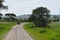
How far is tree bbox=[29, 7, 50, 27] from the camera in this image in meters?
64.2

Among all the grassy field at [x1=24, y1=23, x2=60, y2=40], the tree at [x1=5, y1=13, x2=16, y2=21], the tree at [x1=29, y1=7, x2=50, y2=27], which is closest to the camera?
the grassy field at [x1=24, y1=23, x2=60, y2=40]

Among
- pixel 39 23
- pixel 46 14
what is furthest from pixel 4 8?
pixel 46 14

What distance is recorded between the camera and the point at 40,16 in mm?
67188

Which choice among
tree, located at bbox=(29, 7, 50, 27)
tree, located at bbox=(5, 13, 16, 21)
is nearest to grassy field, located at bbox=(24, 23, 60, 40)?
tree, located at bbox=(29, 7, 50, 27)

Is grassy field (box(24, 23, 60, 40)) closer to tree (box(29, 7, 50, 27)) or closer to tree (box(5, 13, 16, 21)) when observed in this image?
tree (box(29, 7, 50, 27))

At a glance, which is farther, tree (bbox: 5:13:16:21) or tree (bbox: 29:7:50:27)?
tree (bbox: 5:13:16:21)

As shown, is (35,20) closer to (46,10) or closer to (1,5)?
(46,10)

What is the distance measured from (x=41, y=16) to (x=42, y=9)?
21.4ft

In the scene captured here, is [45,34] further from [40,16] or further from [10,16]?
[10,16]

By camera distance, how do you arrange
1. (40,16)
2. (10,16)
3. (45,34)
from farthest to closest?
(10,16) → (40,16) → (45,34)

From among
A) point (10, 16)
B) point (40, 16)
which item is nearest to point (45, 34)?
point (40, 16)

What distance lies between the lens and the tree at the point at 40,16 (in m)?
64.2

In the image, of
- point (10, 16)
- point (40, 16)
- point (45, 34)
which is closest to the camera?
point (45, 34)

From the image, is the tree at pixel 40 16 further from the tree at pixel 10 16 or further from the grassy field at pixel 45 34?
the tree at pixel 10 16
